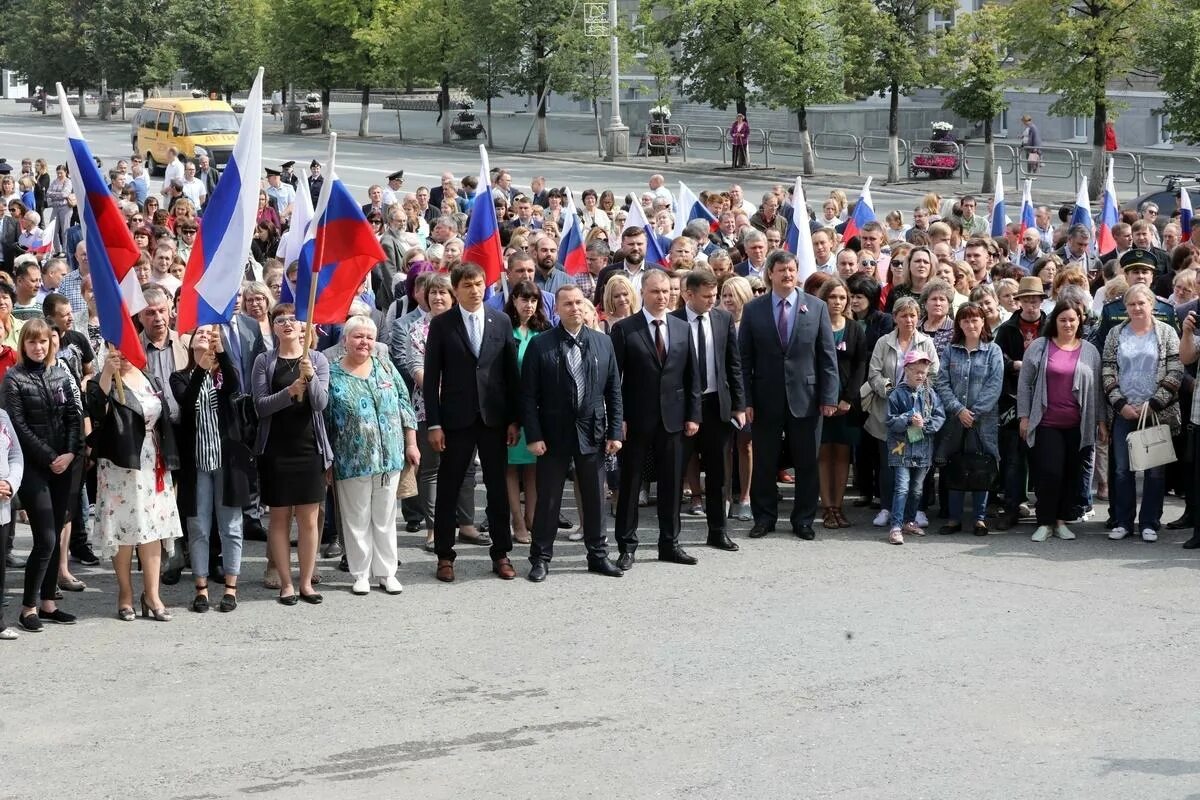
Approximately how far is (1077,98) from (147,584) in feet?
96.0

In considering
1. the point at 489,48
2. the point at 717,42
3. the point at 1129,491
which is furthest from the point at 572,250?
the point at 489,48

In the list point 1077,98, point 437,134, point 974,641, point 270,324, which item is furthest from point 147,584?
point 437,134

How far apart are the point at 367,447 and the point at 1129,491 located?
5.27 metres

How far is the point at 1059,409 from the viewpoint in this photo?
38.1ft

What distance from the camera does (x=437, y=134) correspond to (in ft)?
206

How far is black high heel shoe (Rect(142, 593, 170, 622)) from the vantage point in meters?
9.84

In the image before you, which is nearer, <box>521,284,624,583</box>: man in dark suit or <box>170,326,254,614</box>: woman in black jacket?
<box>170,326,254,614</box>: woman in black jacket

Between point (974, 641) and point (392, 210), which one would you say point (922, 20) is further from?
point (974, 641)

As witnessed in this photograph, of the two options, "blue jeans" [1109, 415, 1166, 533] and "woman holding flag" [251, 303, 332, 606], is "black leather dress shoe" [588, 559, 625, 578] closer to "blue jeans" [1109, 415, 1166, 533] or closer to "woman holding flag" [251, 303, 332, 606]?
"woman holding flag" [251, 303, 332, 606]

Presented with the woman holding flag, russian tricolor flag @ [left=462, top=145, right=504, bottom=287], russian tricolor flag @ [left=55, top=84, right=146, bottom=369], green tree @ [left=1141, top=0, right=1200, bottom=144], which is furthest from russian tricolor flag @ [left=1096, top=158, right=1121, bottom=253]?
green tree @ [left=1141, top=0, right=1200, bottom=144]

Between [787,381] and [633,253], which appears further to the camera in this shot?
[633,253]

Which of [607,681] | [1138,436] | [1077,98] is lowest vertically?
[607,681]

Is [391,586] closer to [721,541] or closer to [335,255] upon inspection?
[335,255]

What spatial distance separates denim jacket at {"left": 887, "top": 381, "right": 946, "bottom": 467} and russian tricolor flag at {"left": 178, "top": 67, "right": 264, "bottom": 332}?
4701 millimetres
